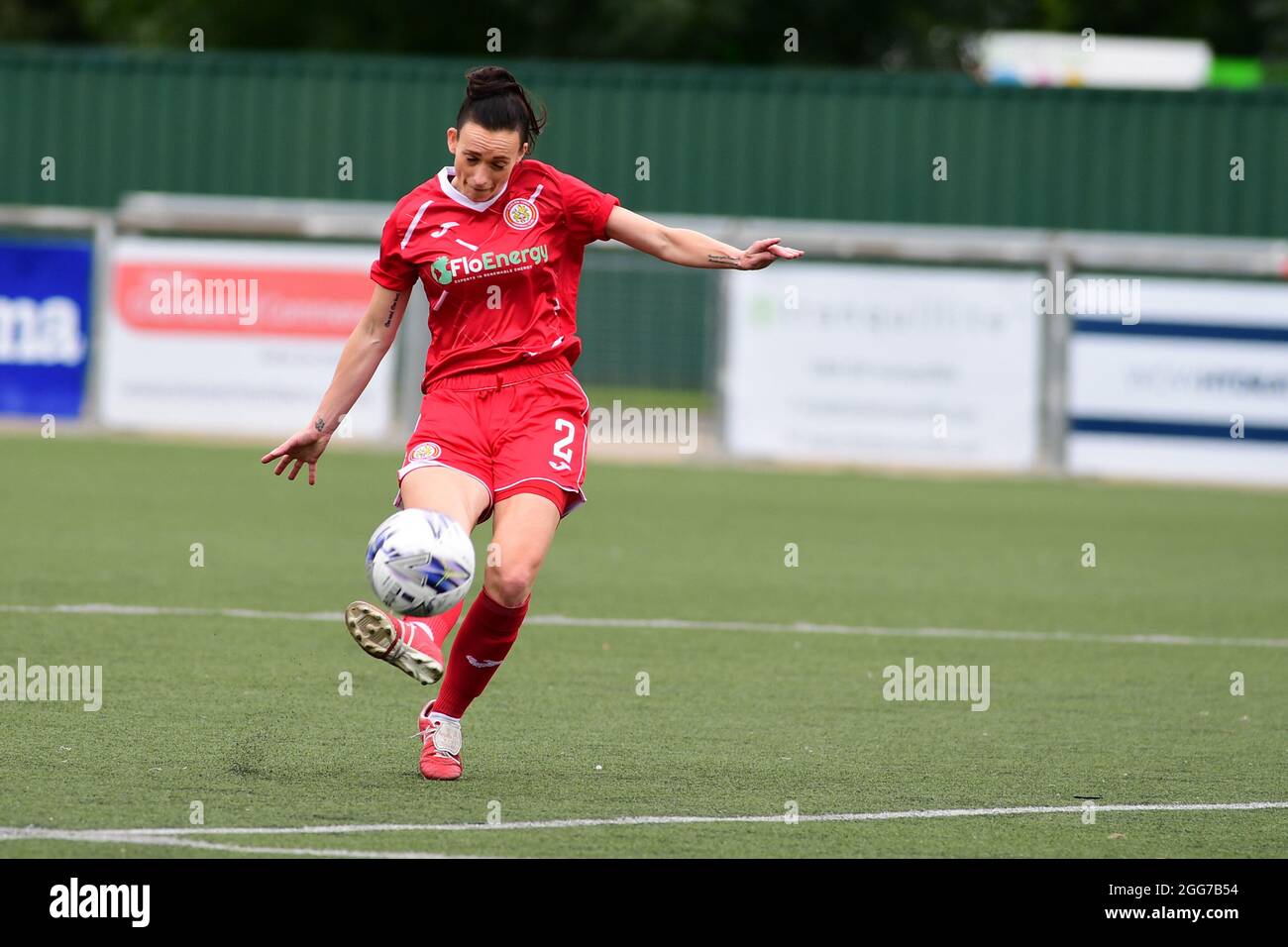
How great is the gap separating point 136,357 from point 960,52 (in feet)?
73.3

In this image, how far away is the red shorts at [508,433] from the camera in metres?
6.63

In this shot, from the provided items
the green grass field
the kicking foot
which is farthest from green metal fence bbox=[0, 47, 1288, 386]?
the kicking foot

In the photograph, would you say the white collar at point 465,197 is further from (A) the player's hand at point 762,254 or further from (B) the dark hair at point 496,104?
(A) the player's hand at point 762,254

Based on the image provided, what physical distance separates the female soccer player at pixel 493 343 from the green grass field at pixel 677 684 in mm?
620

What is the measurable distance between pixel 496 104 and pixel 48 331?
1428cm

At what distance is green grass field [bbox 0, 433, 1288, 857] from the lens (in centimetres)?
605

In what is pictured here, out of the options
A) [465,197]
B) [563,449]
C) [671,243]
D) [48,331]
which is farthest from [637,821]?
[48,331]

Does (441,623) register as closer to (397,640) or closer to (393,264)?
→ (397,640)

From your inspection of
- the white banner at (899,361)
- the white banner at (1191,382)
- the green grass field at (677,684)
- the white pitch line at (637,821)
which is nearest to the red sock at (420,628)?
the green grass field at (677,684)

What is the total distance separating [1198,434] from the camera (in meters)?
18.7

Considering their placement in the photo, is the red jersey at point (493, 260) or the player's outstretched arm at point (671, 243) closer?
the red jersey at point (493, 260)
